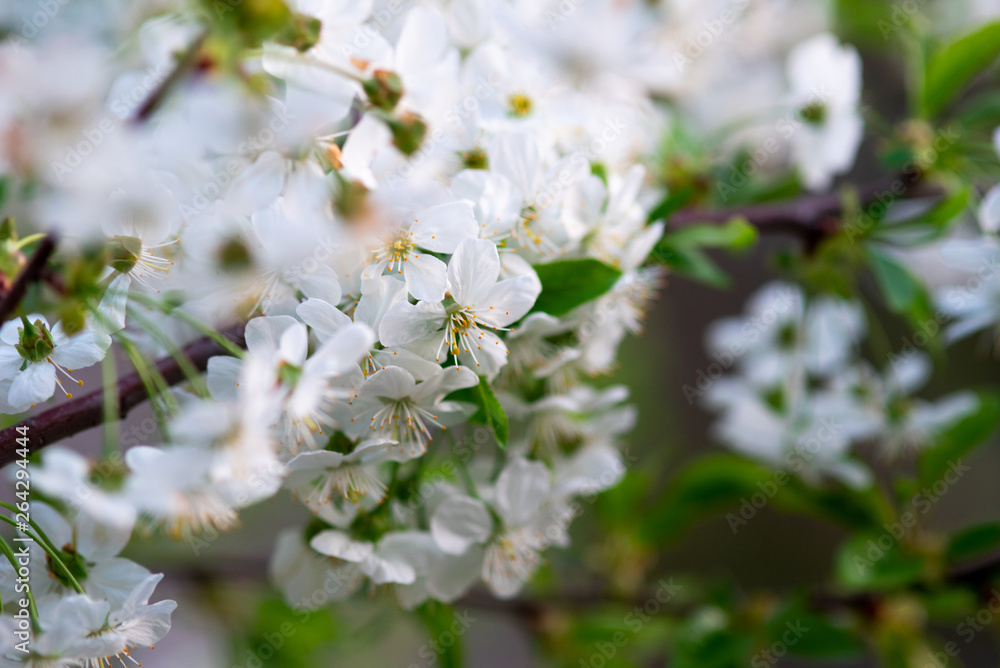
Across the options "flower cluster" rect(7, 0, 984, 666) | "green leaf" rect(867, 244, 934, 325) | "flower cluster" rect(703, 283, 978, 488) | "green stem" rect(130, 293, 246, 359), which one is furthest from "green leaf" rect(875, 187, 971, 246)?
"green stem" rect(130, 293, 246, 359)

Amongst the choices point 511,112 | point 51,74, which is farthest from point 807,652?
point 51,74

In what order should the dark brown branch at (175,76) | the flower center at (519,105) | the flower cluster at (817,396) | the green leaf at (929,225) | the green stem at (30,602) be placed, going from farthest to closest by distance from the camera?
the flower cluster at (817,396) < the green leaf at (929,225) < the flower center at (519,105) < the green stem at (30,602) < the dark brown branch at (175,76)

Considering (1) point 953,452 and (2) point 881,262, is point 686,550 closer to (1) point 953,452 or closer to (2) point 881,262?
(1) point 953,452

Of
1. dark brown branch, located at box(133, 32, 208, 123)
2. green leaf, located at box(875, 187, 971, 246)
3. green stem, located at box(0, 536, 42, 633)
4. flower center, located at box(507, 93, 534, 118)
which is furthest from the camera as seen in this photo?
green leaf, located at box(875, 187, 971, 246)

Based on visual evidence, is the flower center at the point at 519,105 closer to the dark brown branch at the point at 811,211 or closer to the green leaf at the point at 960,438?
the dark brown branch at the point at 811,211

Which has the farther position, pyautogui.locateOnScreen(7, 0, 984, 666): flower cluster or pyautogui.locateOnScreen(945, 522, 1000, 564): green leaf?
pyautogui.locateOnScreen(945, 522, 1000, 564): green leaf

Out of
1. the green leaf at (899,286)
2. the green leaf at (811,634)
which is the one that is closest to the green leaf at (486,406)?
the green leaf at (899,286)

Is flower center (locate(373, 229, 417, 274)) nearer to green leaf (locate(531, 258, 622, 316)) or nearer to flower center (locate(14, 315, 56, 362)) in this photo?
green leaf (locate(531, 258, 622, 316))
